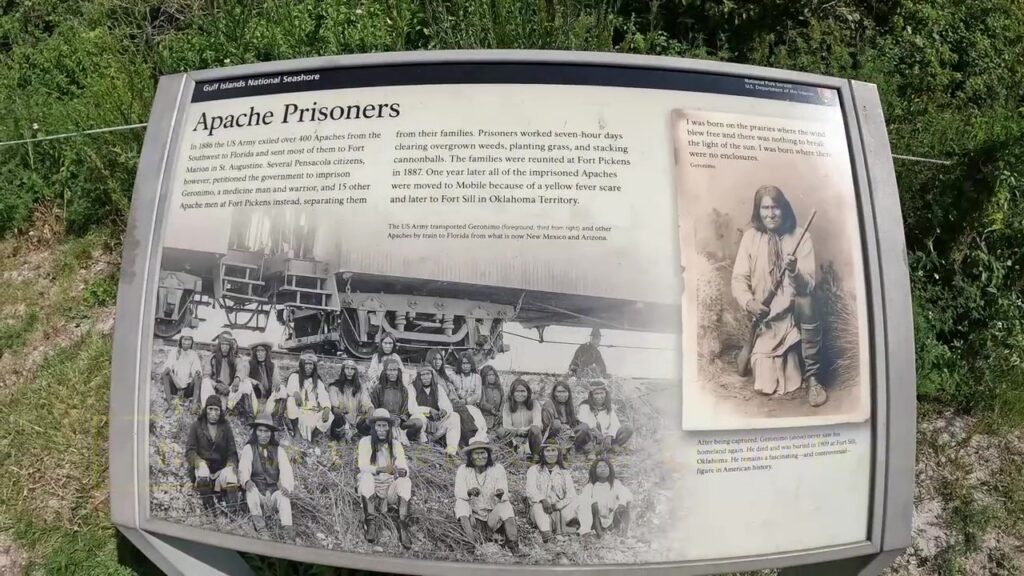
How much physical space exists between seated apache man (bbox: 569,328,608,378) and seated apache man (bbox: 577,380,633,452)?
4 centimetres

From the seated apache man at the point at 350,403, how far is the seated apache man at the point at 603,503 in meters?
0.77

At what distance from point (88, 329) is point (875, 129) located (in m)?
4.15

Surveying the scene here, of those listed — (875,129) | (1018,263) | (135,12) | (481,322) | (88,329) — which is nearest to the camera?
(481,322)

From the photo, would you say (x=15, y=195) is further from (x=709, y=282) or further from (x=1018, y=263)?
(x=1018, y=263)

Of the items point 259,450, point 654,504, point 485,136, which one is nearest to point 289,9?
point 485,136

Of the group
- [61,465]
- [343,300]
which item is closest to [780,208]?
[343,300]

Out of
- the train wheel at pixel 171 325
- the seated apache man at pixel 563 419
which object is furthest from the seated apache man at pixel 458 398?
→ the train wheel at pixel 171 325

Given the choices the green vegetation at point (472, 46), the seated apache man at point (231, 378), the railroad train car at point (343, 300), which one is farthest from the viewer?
the green vegetation at point (472, 46)

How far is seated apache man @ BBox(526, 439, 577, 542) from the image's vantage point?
6.63 feet

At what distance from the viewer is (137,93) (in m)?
4.07

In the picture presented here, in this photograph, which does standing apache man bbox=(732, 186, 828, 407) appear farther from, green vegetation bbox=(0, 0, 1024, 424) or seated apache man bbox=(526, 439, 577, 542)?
green vegetation bbox=(0, 0, 1024, 424)

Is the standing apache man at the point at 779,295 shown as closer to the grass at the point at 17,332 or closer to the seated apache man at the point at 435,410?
the seated apache man at the point at 435,410

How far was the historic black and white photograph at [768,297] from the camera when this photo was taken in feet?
6.54

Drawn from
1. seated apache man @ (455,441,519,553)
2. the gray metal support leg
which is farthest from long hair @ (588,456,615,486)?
the gray metal support leg
